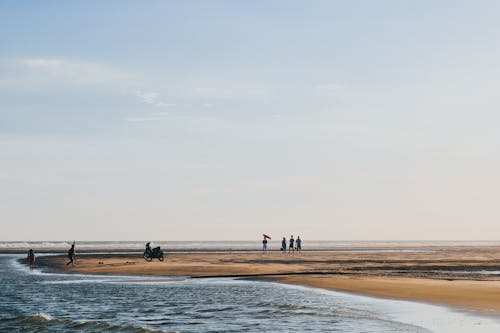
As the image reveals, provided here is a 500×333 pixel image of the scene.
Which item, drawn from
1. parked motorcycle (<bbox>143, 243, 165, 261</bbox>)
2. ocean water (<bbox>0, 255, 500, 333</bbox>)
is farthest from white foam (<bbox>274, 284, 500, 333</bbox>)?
parked motorcycle (<bbox>143, 243, 165, 261</bbox>)

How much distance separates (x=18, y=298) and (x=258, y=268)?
894 inches

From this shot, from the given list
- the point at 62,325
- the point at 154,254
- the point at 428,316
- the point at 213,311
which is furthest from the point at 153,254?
the point at 428,316

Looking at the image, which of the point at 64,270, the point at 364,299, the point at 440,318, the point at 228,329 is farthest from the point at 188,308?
the point at 64,270

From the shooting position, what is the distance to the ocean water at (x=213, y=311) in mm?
21672

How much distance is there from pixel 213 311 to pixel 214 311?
4 centimetres

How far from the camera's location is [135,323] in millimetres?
23281

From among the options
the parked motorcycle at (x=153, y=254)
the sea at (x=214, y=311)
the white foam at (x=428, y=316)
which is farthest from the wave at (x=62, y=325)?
the parked motorcycle at (x=153, y=254)

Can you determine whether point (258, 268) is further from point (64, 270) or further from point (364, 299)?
point (364, 299)

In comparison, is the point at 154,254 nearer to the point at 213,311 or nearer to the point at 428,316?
the point at 213,311

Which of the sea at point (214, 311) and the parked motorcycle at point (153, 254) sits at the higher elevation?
the parked motorcycle at point (153, 254)

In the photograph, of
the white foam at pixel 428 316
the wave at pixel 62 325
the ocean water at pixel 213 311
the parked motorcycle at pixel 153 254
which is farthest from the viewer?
the parked motorcycle at pixel 153 254

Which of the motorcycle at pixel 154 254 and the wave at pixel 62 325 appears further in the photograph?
the motorcycle at pixel 154 254

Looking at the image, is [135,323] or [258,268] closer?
[135,323]

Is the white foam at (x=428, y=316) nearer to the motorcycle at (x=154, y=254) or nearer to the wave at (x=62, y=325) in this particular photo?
the wave at (x=62, y=325)
